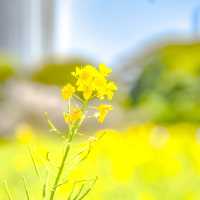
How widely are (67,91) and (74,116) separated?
32 mm

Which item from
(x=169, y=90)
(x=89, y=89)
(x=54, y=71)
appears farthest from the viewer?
(x=54, y=71)

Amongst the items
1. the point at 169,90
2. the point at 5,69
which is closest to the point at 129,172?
the point at 169,90

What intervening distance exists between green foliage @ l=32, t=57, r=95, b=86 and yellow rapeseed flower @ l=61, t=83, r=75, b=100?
11359 millimetres

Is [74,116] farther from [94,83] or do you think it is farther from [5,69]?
[5,69]

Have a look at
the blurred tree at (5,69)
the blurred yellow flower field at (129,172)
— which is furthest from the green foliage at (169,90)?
the blurred yellow flower field at (129,172)

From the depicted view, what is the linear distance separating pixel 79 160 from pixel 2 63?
37.8ft

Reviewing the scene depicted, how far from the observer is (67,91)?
28.0 inches

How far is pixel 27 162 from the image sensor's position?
11.8ft

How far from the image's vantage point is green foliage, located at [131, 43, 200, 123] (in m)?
8.31

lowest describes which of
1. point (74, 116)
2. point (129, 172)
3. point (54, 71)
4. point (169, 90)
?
point (54, 71)

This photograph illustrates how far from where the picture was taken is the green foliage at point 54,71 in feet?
39.9

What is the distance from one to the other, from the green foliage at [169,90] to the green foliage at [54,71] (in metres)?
2.56

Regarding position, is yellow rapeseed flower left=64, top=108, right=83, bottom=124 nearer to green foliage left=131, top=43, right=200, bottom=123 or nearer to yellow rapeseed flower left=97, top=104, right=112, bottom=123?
yellow rapeseed flower left=97, top=104, right=112, bottom=123

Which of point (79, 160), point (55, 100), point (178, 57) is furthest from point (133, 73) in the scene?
point (79, 160)
